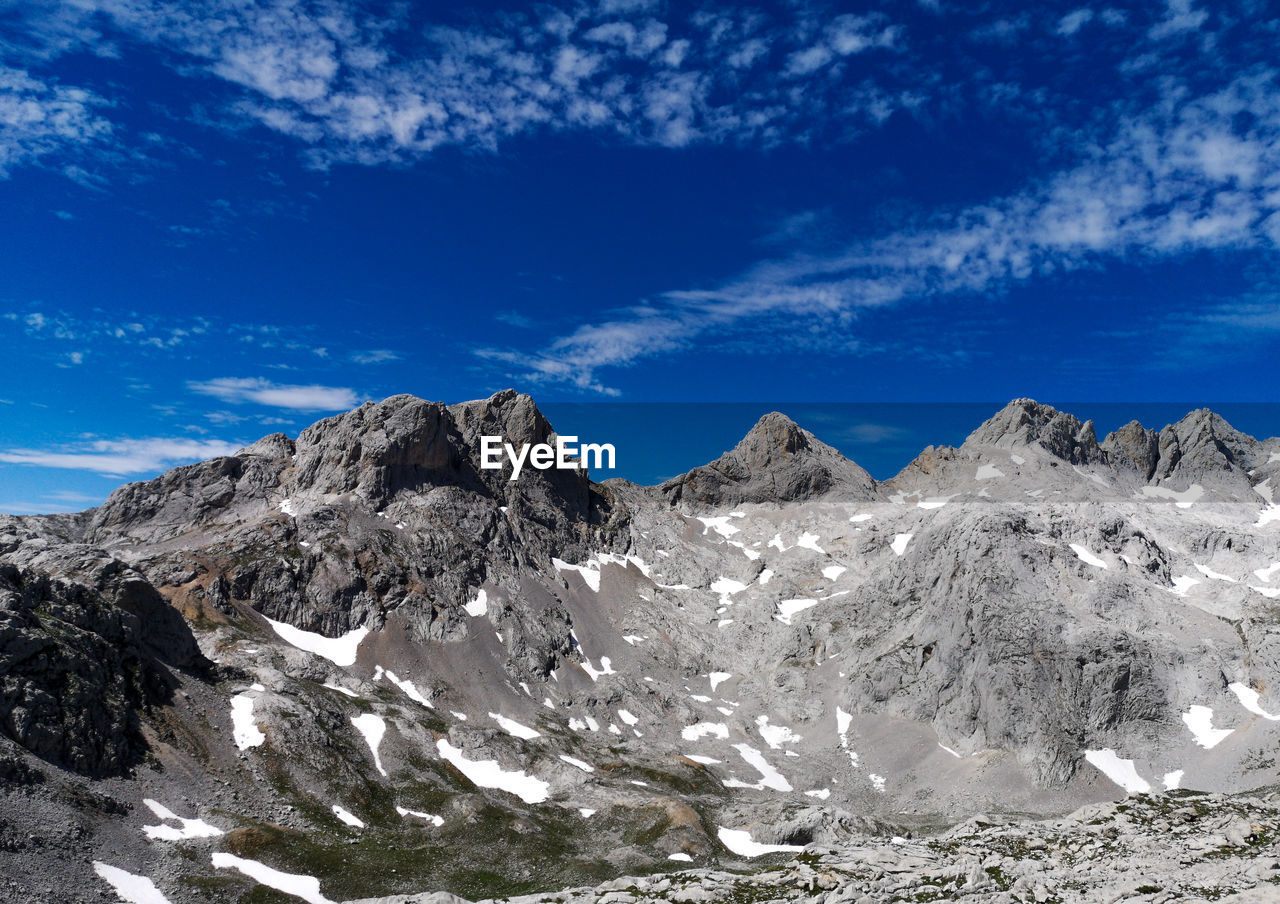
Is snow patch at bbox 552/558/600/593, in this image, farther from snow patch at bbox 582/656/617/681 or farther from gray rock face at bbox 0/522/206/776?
gray rock face at bbox 0/522/206/776

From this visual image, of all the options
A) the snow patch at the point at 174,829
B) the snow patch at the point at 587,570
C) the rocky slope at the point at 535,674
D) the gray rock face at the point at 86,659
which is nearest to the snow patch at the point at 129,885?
the rocky slope at the point at 535,674

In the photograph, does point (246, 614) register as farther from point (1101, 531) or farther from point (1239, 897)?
point (1101, 531)

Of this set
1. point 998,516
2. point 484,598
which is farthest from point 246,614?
point 998,516

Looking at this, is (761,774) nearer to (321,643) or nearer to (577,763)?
(577,763)

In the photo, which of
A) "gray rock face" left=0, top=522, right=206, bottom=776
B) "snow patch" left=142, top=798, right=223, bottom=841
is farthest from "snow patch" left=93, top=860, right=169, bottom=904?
"gray rock face" left=0, top=522, right=206, bottom=776

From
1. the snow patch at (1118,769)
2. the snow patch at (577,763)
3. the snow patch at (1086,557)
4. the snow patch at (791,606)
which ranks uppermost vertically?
the snow patch at (1086,557)

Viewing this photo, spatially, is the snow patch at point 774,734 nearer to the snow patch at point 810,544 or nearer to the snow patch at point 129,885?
the snow patch at point 810,544

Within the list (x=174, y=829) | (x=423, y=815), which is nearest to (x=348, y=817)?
(x=423, y=815)
